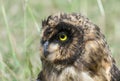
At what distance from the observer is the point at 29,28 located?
9.39 metres

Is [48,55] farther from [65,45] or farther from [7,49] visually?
[7,49]

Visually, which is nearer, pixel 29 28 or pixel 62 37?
pixel 62 37

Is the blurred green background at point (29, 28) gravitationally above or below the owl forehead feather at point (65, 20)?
below

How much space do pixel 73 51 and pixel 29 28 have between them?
9.16 ft

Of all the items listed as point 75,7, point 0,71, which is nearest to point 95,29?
point 0,71

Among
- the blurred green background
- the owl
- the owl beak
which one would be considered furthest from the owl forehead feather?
the blurred green background

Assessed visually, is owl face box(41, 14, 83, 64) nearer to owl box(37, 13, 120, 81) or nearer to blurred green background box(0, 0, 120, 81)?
owl box(37, 13, 120, 81)

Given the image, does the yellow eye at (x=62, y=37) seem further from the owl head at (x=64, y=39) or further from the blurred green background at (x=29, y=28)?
the blurred green background at (x=29, y=28)

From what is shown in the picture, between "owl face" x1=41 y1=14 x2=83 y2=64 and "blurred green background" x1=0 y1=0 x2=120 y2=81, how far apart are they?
1.20 meters

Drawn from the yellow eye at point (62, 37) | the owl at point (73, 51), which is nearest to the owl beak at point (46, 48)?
the owl at point (73, 51)

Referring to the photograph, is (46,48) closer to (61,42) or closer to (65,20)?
(61,42)

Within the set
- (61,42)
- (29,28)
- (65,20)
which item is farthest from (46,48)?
(29,28)

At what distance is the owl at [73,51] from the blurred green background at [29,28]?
41.0 inches

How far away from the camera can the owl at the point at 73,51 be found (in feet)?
21.8
